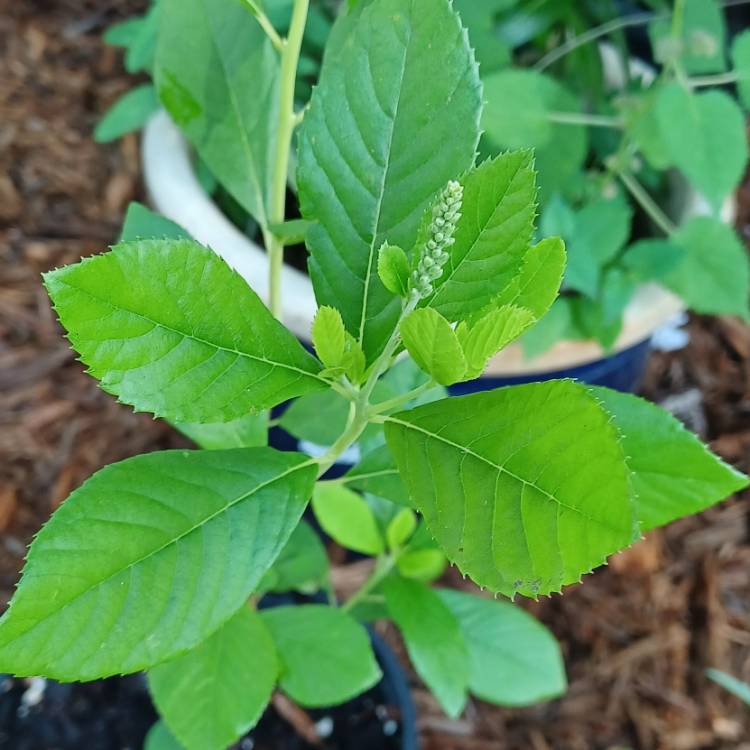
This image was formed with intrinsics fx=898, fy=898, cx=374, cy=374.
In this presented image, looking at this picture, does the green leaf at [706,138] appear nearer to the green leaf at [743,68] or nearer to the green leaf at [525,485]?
the green leaf at [743,68]

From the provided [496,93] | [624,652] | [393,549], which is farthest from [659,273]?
[624,652]

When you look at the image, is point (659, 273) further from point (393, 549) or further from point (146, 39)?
point (146, 39)

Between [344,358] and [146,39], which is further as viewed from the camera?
[146,39]

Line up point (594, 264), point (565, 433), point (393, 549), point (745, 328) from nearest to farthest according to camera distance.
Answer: point (565, 433) → point (393, 549) → point (594, 264) → point (745, 328)

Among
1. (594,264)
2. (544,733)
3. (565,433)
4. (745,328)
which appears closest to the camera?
(565,433)

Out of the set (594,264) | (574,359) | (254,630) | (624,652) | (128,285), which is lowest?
(624,652)
